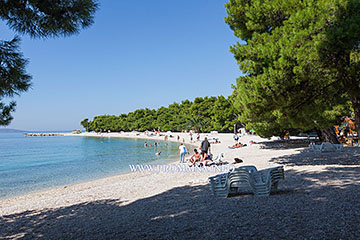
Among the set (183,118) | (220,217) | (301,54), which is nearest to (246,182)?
(220,217)

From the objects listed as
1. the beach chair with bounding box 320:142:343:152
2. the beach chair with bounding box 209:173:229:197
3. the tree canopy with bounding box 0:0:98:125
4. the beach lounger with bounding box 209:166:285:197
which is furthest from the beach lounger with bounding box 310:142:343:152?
the tree canopy with bounding box 0:0:98:125

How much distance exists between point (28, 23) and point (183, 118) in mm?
73066

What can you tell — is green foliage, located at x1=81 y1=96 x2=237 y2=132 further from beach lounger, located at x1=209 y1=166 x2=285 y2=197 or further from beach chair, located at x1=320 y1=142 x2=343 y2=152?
beach lounger, located at x1=209 y1=166 x2=285 y2=197

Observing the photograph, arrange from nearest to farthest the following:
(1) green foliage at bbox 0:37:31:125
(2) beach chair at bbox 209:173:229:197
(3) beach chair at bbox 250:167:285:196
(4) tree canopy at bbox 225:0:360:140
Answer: (1) green foliage at bbox 0:37:31:125, (3) beach chair at bbox 250:167:285:196, (2) beach chair at bbox 209:173:229:197, (4) tree canopy at bbox 225:0:360:140

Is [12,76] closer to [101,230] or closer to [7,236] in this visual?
[101,230]

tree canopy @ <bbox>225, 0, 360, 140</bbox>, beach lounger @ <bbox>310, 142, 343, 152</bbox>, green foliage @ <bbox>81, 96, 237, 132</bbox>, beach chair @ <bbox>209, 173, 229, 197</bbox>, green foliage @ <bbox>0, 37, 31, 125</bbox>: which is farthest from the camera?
green foliage @ <bbox>81, 96, 237, 132</bbox>

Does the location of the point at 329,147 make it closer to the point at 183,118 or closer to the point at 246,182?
the point at 246,182

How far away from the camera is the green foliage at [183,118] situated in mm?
57562

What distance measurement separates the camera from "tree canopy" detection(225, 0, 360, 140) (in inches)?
224

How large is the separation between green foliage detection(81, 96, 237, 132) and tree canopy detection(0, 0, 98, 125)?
49.8 meters

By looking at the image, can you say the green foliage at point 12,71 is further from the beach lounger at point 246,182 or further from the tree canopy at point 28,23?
the beach lounger at point 246,182

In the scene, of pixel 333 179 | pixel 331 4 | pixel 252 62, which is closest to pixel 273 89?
pixel 252 62

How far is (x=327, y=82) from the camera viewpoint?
688 centimetres

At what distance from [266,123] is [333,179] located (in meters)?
12.2
